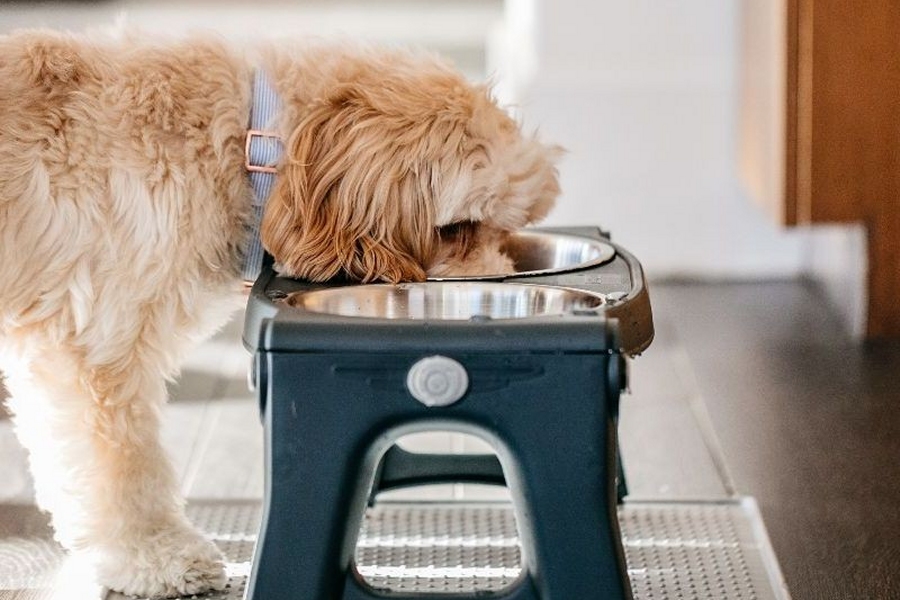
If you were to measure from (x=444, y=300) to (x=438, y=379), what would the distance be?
316 millimetres

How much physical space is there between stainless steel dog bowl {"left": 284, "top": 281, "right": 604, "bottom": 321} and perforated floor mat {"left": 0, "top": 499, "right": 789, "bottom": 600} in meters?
0.36

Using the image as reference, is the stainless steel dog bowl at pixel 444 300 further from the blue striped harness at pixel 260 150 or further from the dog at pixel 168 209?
the blue striped harness at pixel 260 150

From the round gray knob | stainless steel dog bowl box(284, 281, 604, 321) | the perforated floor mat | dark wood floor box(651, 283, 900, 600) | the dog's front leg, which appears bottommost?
the perforated floor mat

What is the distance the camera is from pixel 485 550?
1933mm

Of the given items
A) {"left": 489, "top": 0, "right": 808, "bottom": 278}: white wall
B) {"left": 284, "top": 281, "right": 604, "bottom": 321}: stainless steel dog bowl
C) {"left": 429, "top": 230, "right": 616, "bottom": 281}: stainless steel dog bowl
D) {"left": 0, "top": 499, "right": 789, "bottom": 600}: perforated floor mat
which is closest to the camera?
{"left": 284, "top": 281, "right": 604, "bottom": 321}: stainless steel dog bowl

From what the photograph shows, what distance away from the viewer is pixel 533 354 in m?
1.35

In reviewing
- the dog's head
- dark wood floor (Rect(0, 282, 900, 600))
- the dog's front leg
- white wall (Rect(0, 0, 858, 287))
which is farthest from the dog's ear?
white wall (Rect(0, 0, 858, 287))

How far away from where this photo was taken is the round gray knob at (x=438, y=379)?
4.44ft

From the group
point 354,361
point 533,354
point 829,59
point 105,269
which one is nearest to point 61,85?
point 105,269

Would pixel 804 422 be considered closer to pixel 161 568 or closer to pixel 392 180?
Result: pixel 392 180

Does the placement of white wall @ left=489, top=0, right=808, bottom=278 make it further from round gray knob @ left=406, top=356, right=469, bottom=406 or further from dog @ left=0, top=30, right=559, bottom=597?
round gray knob @ left=406, top=356, right=469, bottom=406

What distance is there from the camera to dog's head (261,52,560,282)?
1.66 meters

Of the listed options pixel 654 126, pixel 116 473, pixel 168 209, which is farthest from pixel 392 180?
pixel 654 126

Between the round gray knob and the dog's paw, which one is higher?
the round gray knob
